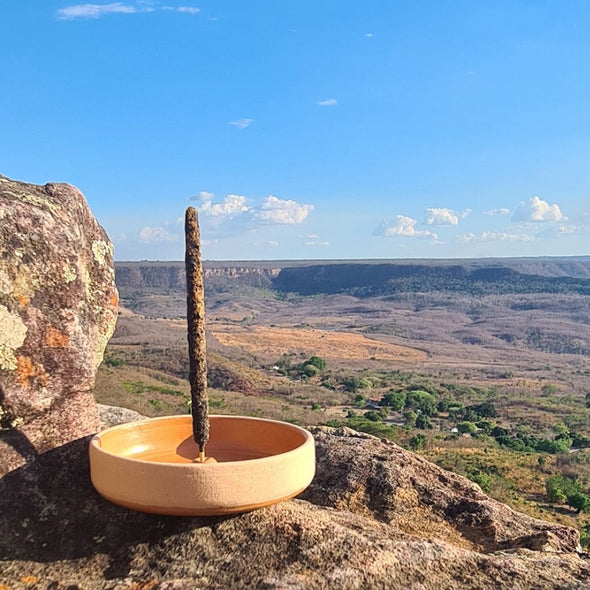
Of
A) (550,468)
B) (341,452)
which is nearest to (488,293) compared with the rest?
(550,468)

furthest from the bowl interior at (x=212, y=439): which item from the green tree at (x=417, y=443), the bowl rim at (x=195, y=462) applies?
the green tree at (x=417, y=443)

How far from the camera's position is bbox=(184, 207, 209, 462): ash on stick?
5336mm

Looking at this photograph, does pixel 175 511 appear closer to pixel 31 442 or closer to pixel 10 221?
pixel 31 442

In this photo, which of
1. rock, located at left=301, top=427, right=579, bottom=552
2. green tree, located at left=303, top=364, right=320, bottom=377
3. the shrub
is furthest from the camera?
green tree, located at left=303, top=364, right=320, bottom=377

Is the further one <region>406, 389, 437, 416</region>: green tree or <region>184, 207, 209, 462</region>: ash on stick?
<region>406, 389, 437, 416</region>: green tree

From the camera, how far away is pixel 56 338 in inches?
220

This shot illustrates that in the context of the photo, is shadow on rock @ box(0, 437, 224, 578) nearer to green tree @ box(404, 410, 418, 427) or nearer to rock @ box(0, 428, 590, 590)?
rock @ box(0, 428, 590, 590)

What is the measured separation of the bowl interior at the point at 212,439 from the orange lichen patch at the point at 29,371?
0.71 meters

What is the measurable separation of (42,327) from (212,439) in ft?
5.67

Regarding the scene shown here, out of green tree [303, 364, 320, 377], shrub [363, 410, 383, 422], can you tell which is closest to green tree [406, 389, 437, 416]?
shrub [363, 410, 383, 422]

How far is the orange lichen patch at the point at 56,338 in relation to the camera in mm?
5523

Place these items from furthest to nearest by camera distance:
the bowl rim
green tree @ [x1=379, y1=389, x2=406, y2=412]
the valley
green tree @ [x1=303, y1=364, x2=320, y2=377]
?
green tree @ [x1=303, y1=364, x2=320, y2=377] < green tree @ [x1=379, y1=389, x2=406, y2=412] < the valley < the bowl rim

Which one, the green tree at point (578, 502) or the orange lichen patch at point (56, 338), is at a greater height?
the orange lichen patch at point (56, 338)

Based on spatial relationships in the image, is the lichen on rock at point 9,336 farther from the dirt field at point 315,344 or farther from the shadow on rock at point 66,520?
the dirt field at point 315,344
